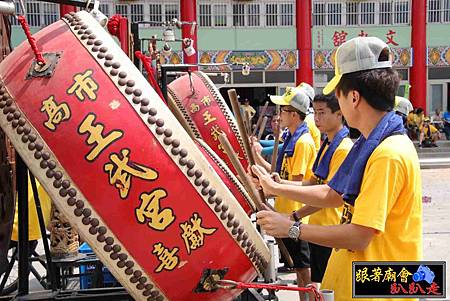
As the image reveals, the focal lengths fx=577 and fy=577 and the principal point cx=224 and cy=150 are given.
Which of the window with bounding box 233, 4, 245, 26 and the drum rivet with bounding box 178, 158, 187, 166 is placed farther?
the window with bounding box 233, 4, 245, 26

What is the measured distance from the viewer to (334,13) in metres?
16.1

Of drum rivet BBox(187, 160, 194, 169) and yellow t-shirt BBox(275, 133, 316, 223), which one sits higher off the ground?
drum rivet BBox(187, 160, 194, 169)

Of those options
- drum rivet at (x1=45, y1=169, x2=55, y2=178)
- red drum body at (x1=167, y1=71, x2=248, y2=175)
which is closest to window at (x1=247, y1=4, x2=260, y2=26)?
red drum body at (x1=167, y1=71, x2=248, y2=175)

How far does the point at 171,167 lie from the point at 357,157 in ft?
1.84

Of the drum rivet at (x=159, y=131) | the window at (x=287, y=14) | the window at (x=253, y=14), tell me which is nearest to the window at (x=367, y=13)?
the window at (x=287, y=14)

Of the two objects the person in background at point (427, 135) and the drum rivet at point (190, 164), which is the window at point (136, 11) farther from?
the drum rivet at point (190, 164)

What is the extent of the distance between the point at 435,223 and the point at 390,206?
199 inches

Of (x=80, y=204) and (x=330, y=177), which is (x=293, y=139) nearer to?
(x=330, y=177)

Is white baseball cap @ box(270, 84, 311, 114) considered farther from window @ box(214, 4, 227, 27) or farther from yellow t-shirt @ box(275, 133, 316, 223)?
window @ box(214, 4, 227, 27)

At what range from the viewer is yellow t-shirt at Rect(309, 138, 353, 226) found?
2.86 m

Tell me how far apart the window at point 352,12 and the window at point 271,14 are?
206 centimetres

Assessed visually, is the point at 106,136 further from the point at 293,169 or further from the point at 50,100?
the point at 293,169

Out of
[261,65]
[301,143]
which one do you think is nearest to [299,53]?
[261,65]

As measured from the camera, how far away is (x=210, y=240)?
169cm
